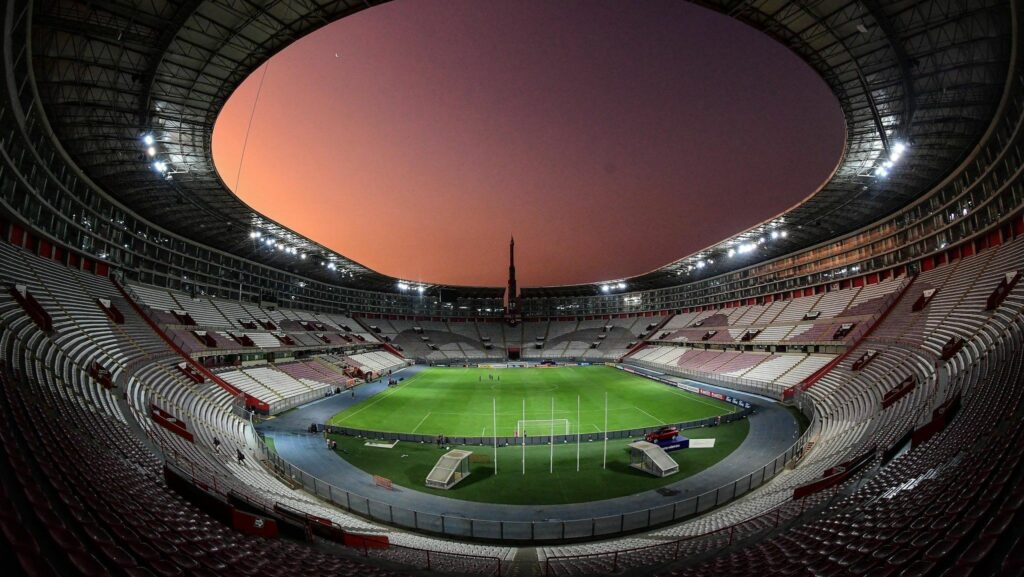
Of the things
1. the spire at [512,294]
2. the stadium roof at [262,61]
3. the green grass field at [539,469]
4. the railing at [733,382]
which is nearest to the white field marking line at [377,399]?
the green grass field at [539,469]

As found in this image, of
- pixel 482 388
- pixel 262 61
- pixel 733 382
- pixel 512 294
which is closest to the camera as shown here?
pixel 262 61

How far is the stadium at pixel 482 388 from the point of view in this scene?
25.7ft

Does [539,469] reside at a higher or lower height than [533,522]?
lower

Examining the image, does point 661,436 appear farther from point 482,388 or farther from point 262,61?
point 262,61

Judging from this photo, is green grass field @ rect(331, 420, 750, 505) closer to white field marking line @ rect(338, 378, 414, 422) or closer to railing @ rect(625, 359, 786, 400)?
white field marking line @ rect(338, 378, 414, 422)

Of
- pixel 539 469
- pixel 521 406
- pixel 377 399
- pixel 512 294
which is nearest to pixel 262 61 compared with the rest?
pixel 539 469

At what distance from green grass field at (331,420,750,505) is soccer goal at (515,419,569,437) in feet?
8.67

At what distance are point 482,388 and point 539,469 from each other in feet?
88.9

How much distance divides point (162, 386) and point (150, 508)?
20.8 metres

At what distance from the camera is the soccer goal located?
27.6m

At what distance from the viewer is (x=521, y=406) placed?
37.1 meters

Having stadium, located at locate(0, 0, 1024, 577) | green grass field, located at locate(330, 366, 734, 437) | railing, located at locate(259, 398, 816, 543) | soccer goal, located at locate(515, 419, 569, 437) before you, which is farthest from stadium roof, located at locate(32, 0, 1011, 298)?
soccer goal, located at locate(515, 419, 569, 437)

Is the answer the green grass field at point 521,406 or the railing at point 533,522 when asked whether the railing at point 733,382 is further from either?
the railing at point 533,522

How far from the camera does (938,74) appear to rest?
64.2 ft
